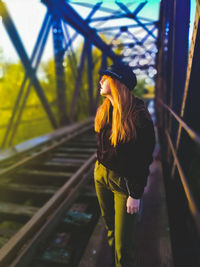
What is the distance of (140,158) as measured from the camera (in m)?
1.51

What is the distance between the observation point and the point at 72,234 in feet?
9.47

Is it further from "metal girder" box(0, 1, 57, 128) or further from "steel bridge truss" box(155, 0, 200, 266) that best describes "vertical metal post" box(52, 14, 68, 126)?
"steel bridge truss" box(155, 0, 200, 266)

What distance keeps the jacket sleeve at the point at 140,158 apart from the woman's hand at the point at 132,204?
0.11 feet

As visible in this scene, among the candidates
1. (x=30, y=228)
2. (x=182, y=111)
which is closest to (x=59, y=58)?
(x=182, y=111)

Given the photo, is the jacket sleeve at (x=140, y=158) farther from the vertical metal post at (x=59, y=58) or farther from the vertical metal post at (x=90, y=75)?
the vertical metal post at (x=90, y=75)

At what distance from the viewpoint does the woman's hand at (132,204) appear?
1556 mm

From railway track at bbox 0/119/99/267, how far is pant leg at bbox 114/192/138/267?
0.89 meters

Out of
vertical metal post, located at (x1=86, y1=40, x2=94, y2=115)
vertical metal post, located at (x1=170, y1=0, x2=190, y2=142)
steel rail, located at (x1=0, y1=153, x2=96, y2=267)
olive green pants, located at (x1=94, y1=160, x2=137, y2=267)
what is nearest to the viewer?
olive green pants, located at (x1=94, y1=160, x2=137, y2=267)

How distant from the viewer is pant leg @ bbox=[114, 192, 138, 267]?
167cm

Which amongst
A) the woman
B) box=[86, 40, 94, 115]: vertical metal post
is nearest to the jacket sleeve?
the woman

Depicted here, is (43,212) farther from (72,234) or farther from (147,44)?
(147,44)

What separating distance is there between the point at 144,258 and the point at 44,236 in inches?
45.9

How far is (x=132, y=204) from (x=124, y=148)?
16.8 inches

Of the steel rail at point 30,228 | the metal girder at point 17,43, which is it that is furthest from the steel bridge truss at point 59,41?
the steel rail at point 30,228
